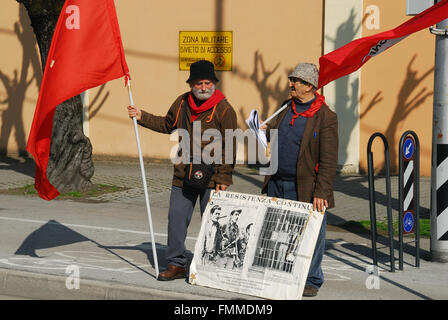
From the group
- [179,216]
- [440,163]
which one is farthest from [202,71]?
[440,163]

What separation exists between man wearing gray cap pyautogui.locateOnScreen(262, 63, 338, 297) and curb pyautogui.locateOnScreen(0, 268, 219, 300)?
3.40ft

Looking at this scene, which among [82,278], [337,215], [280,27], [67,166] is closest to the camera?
[82,278]

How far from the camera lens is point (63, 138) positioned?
12.2 meters

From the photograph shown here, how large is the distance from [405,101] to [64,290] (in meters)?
8.82

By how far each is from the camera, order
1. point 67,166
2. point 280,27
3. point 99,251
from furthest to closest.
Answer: point 280,27, point 67,166, point 99,251

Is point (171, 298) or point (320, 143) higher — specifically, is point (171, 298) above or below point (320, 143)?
below

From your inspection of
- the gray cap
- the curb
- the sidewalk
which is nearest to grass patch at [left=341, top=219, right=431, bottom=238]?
the sidewalk

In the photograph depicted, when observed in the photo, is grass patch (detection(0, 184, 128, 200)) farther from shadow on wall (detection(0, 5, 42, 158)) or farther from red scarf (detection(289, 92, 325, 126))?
red scarf (detection(289, 92, 325, 126))

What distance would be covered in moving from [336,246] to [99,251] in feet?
8.17

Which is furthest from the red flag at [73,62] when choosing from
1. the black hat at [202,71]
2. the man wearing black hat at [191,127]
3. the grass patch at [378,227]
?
the grass patch at [378,227]

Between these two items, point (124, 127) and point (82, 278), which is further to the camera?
point (124, 127)

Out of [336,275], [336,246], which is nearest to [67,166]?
[336,246]

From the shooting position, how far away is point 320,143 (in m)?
6.23

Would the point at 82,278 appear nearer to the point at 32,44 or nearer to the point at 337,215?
the point at 337,215
